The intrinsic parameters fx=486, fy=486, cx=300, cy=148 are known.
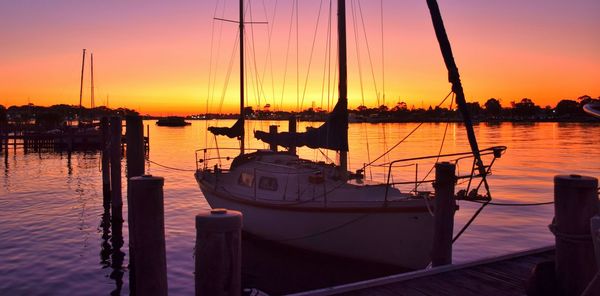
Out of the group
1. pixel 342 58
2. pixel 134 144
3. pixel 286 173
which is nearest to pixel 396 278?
pixel 286 173

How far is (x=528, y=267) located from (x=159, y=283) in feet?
18.0

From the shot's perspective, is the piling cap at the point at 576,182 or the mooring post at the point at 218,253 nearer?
the mooring post at the point at 218,253

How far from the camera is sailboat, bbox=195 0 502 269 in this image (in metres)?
11.6

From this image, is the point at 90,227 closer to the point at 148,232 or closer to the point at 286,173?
the point at 286,173

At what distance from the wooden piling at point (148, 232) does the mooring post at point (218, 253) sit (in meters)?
1.28

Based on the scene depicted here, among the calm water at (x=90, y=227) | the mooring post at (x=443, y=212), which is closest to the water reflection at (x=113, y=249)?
the calm water at (x=90, y=227)

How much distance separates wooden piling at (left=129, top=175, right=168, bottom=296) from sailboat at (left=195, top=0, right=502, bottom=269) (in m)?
6.44

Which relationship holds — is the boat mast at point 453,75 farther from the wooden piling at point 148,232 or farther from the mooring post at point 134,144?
the mooring post at point 134,144

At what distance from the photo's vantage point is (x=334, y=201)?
1275 cm

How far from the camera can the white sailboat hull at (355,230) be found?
38.2ft

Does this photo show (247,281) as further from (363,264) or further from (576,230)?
(576,230)

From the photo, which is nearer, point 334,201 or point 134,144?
point 334,201

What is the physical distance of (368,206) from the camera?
11938 millimetres

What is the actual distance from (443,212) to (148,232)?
18.8ft
